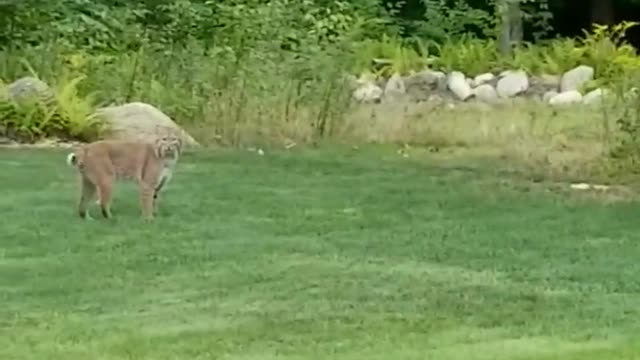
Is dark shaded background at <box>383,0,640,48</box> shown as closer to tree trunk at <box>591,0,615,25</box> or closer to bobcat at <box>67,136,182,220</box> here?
tree trunk at <box>591,0,615,25</box>

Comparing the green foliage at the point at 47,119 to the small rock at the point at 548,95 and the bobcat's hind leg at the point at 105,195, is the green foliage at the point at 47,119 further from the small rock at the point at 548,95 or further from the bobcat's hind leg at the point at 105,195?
the small rock at the point at 548,95

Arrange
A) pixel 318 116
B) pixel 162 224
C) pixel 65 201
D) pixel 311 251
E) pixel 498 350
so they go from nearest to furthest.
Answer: pixel 498 350 → pixel 311 251 → pixel 162 224 → pixel 65 201 → pixel 318 116

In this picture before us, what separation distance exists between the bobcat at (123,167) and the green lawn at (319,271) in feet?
0.53

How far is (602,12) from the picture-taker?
2717cm

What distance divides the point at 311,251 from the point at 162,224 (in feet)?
3.78

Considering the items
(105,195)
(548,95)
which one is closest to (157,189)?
(105,195)

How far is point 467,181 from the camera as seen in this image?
1089 cm

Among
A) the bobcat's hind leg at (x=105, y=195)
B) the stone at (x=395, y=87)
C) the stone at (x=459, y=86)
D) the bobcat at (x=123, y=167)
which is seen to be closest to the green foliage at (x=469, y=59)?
the stone at (x=459, y=86)

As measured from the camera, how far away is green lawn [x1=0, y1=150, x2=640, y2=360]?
19.1 ft

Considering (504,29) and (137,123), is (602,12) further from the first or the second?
(137,123)

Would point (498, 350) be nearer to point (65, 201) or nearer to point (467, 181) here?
point (65, 201)

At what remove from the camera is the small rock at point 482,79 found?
20.6 m

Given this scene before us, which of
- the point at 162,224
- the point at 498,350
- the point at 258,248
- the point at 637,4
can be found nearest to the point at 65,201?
the point at 162,224

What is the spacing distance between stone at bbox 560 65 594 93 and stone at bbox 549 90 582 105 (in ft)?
1.03
